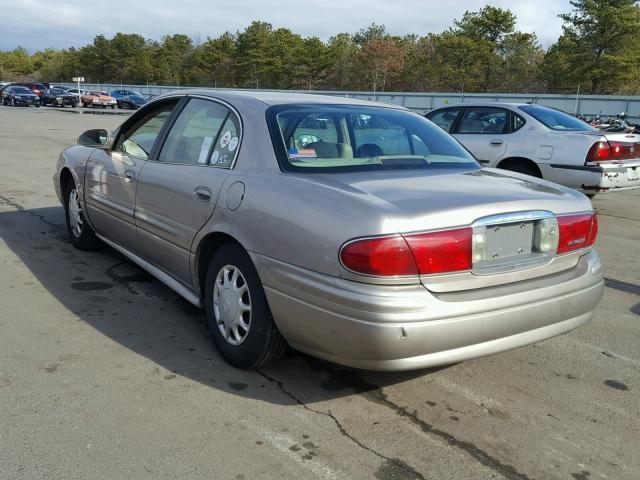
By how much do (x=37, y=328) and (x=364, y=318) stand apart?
2.46 meters

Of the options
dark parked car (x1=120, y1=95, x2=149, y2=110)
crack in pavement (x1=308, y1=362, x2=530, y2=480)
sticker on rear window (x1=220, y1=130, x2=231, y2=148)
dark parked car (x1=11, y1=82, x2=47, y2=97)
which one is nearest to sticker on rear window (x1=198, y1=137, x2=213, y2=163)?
sticker on rear window (x1=220, y1=130, x2=231, y2=148)

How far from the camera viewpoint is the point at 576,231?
10.6ft

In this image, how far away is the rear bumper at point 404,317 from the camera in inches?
104

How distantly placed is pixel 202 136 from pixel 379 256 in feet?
5.98

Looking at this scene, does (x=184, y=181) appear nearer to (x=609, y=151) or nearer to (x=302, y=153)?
(x=302, y=153)

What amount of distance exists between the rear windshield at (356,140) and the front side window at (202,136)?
31cm

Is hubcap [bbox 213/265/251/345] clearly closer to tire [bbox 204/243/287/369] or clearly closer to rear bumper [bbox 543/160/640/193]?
tire [bbox 204/243/287/369]

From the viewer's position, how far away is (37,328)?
398cm

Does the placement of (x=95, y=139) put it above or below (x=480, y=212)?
above

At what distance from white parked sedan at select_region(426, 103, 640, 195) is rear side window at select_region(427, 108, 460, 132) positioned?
47mm

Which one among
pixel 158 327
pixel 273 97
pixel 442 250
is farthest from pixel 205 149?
pixel 442 250

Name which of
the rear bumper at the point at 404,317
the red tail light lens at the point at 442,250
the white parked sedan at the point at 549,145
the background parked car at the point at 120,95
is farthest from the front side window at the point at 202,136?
the background parked car at the point at 120,95

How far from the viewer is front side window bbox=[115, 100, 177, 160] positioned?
4465 millimetres

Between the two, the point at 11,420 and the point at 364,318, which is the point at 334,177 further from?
the point at 11,420
